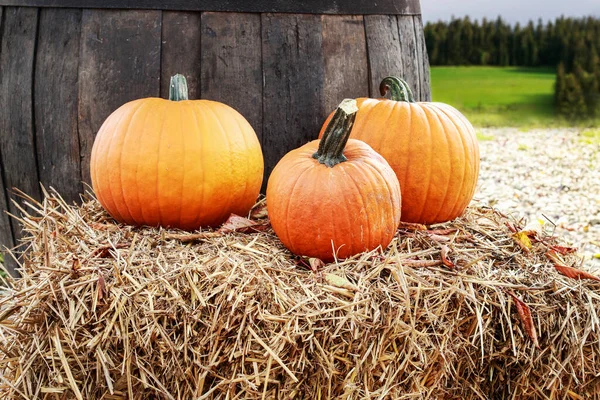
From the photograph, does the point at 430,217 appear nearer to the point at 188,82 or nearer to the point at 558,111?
the point at 188,82

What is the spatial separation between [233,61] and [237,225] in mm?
731

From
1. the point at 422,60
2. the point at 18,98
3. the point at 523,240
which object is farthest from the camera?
the point at 422,60

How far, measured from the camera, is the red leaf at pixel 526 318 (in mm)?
1887

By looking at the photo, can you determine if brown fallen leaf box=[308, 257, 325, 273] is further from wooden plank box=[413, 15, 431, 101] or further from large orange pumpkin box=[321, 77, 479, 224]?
wooden plank box=[413, 15, 431, 101]

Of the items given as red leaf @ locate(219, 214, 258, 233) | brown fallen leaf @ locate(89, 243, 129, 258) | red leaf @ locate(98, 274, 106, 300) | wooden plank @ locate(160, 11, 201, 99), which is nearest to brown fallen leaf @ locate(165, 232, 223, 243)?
red leaf @ locate(219, 214, 258, 233)

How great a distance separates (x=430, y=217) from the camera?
2.52 m

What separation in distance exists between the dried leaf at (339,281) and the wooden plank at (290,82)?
2.95 ft

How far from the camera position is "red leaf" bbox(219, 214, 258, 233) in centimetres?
232

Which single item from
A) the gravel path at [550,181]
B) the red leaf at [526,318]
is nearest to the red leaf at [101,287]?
the red leaf at [526,318]

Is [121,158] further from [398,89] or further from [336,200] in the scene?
[398,89]

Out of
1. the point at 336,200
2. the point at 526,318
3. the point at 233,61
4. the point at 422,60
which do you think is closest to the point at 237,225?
the point at 336,200

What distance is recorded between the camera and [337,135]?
2.09 m

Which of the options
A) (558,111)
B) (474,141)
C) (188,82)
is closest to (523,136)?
(558,111)

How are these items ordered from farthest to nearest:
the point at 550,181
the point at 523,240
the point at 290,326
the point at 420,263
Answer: the point at 550,181
the point at 523,240
the point at 420,263
the point at 290,326
